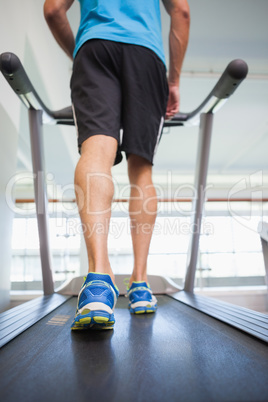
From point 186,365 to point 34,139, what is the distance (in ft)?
4.31

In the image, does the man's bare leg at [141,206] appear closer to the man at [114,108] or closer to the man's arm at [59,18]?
the man at [114,108]

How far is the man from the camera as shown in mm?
768

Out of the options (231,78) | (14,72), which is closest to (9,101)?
(14,72)

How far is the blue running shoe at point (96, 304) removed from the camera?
61cm

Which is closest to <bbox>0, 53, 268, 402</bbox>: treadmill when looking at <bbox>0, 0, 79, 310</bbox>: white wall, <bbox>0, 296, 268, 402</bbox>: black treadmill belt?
<bbox>0, 296, 268, 402</bbox>: black treadmill belt

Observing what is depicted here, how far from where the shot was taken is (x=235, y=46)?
10.3 feet

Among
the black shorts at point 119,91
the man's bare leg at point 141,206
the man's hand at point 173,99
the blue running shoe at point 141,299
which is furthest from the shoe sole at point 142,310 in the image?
the man's hand at point 173,99

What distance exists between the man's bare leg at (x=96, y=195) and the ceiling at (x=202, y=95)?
0.73m

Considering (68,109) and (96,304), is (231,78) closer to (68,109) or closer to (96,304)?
(68,109)

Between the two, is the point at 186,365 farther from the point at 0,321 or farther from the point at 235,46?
the point at 235,46

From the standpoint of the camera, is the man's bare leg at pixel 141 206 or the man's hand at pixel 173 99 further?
the man's hand at pixel 173 99

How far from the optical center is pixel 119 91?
92 cm

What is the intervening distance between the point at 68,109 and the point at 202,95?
3015 millimetres

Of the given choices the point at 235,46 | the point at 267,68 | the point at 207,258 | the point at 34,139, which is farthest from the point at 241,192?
the point at 34,139
